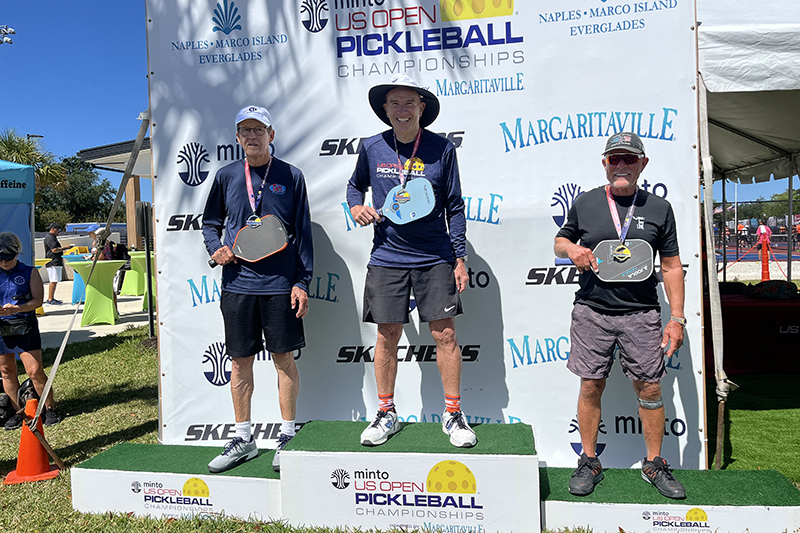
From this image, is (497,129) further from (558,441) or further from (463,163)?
(558,441)

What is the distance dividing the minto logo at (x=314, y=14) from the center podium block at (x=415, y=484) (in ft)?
8.60

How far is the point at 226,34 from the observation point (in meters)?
3.65

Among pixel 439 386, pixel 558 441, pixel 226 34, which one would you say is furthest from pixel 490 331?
pixel 226 34

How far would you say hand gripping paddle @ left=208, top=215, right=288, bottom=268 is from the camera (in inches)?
119

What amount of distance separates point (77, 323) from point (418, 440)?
362 inches

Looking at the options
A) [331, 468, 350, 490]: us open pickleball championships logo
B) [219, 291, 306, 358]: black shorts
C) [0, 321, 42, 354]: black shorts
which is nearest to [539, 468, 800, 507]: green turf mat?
[331, 468, 350, 490]: us open pickleball championships logo

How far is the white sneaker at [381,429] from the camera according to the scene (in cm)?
278

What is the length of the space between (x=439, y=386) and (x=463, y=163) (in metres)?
1.46

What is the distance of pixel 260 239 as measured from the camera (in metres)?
3.04

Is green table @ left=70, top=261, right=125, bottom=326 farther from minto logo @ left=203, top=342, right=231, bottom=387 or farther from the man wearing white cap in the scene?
the man wearing white cap

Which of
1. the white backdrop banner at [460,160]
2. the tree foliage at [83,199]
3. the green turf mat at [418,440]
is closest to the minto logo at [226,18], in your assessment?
the white backdrop banner at [460,160]

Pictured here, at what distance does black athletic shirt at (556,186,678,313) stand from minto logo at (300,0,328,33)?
2.11 m

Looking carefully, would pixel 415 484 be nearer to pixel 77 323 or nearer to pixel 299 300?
pixel 299 300

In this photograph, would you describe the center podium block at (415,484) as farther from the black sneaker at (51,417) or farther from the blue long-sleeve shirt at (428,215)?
the black sneaker at (51,417)
